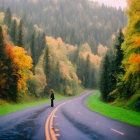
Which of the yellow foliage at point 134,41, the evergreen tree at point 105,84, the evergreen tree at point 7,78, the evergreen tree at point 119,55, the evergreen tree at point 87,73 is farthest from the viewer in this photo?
the evergreen tree at point 87,73

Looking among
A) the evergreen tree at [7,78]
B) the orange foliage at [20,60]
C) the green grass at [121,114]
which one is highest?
the orange foliage at [20,60]

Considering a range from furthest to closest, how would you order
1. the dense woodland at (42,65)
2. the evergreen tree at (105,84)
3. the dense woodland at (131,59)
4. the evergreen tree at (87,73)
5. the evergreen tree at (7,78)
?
the evergreen tree at (87,73), the evergreen tree at (105,84), the dense woodland at (42,65), the evergreen tree at (7,78), the dense woodland at (131,59)

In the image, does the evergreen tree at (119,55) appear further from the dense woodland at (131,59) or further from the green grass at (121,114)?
the green grass at (121,114)

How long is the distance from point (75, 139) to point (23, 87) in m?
34.2

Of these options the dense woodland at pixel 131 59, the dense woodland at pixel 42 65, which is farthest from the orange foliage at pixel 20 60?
the dense woodland at pixel 131 59

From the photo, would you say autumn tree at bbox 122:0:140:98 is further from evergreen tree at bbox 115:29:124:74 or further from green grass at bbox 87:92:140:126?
evergreen tree at bbox 115:29:124:74

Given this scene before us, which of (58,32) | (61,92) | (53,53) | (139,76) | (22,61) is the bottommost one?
A: (61,92)

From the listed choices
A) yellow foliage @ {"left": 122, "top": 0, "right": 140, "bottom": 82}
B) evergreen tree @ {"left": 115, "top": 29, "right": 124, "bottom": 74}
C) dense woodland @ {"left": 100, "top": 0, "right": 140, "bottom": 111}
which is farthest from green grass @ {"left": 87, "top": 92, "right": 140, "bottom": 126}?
evergreen tree @ {"left": 115, "top": 29, "right": 124, "bottom": 74}

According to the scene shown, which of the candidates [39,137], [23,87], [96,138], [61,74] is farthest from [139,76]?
[61,74]

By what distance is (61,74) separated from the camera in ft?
194

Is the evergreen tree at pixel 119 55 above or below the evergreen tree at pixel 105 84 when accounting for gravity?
above

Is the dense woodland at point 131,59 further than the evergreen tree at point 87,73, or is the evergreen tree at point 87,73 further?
the evergreen tree at point 87,73

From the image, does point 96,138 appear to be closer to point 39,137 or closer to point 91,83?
point 39,137

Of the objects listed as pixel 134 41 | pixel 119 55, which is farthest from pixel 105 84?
pixel 134 41
